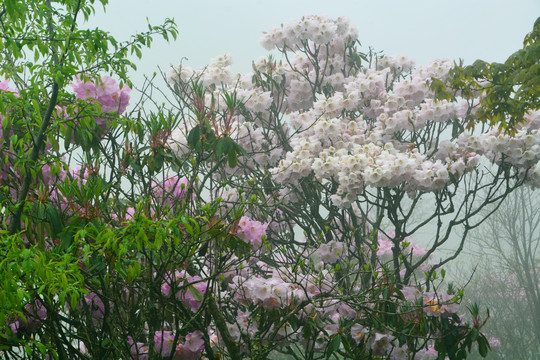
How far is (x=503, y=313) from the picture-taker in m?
10.9

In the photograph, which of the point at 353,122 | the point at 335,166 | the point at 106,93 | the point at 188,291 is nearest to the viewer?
the point at 188,291

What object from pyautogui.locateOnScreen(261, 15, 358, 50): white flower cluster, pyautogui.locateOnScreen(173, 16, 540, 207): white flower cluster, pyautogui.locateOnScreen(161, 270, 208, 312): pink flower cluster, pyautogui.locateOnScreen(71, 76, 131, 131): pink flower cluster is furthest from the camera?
pyautogui.locateOnScreen(261, 15, 358, 50): white flower cluster

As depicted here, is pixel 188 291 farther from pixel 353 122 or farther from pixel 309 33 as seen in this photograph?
pixel 309 33

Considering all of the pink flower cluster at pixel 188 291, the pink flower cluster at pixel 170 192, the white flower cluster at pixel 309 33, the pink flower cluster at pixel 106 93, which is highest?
the white flower cluster at pixel 309 33

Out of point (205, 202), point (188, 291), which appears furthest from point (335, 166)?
point (188, 291)

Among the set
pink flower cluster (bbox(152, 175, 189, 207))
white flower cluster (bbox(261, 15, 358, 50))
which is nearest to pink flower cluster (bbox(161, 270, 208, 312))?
pink flower cluster (bbox(152, 175, 189, 207))

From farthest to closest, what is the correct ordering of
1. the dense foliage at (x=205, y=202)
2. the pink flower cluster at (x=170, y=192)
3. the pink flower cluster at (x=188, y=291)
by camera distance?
the pink flower cluster at (x=170, y=192) < the pink flower cluster at (x=188, y=291) < the dense foliage at (x=205, y=202)

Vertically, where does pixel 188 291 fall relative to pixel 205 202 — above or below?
below

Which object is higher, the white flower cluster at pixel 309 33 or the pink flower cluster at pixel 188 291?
the white flower cluster at pixel 309 33

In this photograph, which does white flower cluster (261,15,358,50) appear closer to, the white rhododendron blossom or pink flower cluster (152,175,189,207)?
the white rhododendron blossom

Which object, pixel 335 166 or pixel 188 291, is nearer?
pixel 188 291

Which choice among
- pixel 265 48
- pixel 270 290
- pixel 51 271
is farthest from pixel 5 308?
pixel 265 48

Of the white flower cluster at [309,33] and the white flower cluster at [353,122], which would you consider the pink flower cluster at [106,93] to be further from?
the white flower cluster at [309,33]

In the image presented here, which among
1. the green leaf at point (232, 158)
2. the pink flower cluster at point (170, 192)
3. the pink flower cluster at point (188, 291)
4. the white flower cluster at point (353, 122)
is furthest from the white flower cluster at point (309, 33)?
the pink flower cluster at point (188, 291)
